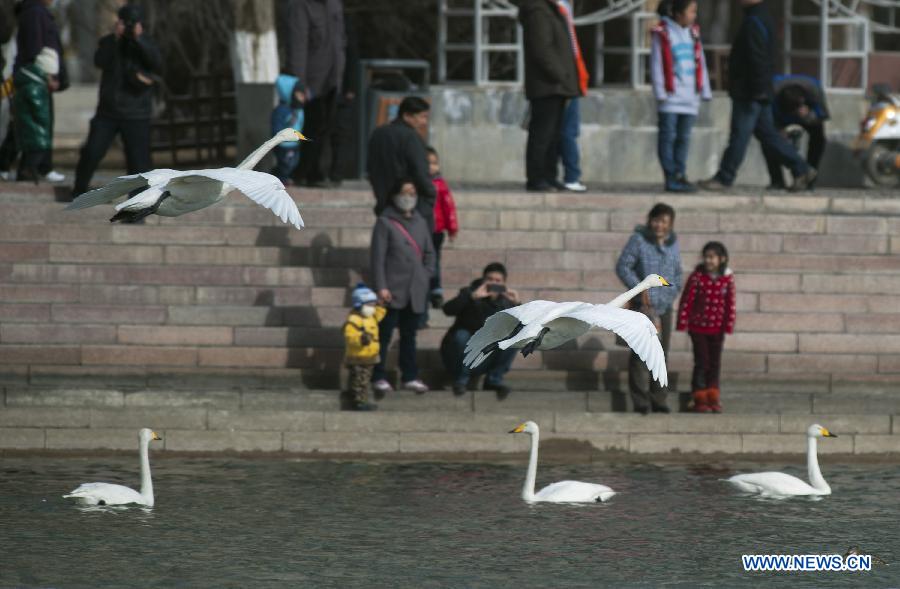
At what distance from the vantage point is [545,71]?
17.2 meters

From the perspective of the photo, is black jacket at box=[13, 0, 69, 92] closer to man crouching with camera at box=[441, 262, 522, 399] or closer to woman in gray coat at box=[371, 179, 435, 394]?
woman in gray coat at box=[371, 179, 435, 394]

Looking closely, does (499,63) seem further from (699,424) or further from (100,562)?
(100,562)

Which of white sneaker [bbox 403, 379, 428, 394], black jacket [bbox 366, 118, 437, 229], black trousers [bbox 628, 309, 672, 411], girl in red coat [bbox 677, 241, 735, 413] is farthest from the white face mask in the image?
girl in red coat [bbox 677, 241, 735, 413]

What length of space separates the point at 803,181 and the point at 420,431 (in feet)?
21.0

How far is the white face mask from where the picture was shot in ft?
48.0

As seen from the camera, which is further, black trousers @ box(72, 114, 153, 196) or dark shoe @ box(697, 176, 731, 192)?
dark shoe @ box(697, 176, 731, 192)

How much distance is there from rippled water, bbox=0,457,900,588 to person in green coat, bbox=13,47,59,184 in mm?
5014

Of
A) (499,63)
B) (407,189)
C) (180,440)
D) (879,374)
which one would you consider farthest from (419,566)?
(499,63)

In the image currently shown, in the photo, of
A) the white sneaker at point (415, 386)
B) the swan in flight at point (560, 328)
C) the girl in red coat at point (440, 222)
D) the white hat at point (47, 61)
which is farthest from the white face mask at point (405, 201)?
the white hat at point (47, 61)

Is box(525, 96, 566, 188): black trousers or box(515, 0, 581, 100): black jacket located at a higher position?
box(515, 0, 581, 100): black jacket

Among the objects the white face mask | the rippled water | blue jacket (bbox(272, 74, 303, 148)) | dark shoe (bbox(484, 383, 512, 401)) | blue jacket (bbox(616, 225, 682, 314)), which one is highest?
blue jacket (bbox(272, 74, 303, 148))

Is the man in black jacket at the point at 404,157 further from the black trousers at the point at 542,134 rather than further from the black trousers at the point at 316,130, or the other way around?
the black trousers at the point at 542,134

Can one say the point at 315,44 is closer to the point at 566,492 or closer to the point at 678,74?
the point at 678,74

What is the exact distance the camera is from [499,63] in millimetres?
22469
